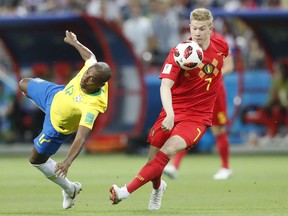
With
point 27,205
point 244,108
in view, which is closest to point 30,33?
point 244,108

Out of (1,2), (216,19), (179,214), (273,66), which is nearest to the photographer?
(179,214)

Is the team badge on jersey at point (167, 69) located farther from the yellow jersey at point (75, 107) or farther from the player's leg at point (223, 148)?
the player's leg at point (223, 148)

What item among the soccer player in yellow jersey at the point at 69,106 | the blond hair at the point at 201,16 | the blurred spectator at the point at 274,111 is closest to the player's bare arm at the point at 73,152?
the soccer player in yellow jersey at the point at 69,106

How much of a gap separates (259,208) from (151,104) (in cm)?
1388

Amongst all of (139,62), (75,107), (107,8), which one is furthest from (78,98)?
(107,8)

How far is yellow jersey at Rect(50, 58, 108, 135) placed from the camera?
36.9ft

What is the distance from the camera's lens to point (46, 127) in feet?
39.1

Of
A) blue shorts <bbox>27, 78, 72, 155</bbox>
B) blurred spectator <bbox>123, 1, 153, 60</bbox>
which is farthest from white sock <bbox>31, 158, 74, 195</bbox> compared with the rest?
blurred spectator <bbox>123, 1, 153, 60</bbox>

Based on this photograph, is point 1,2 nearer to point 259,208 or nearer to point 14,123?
point 14,123

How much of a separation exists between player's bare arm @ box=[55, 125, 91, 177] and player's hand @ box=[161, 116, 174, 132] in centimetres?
88

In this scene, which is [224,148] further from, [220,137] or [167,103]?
[167,103]

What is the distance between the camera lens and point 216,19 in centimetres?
2489

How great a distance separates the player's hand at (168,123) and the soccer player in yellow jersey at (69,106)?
2.83 feet

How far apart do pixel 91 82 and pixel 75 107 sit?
459 millimetres
